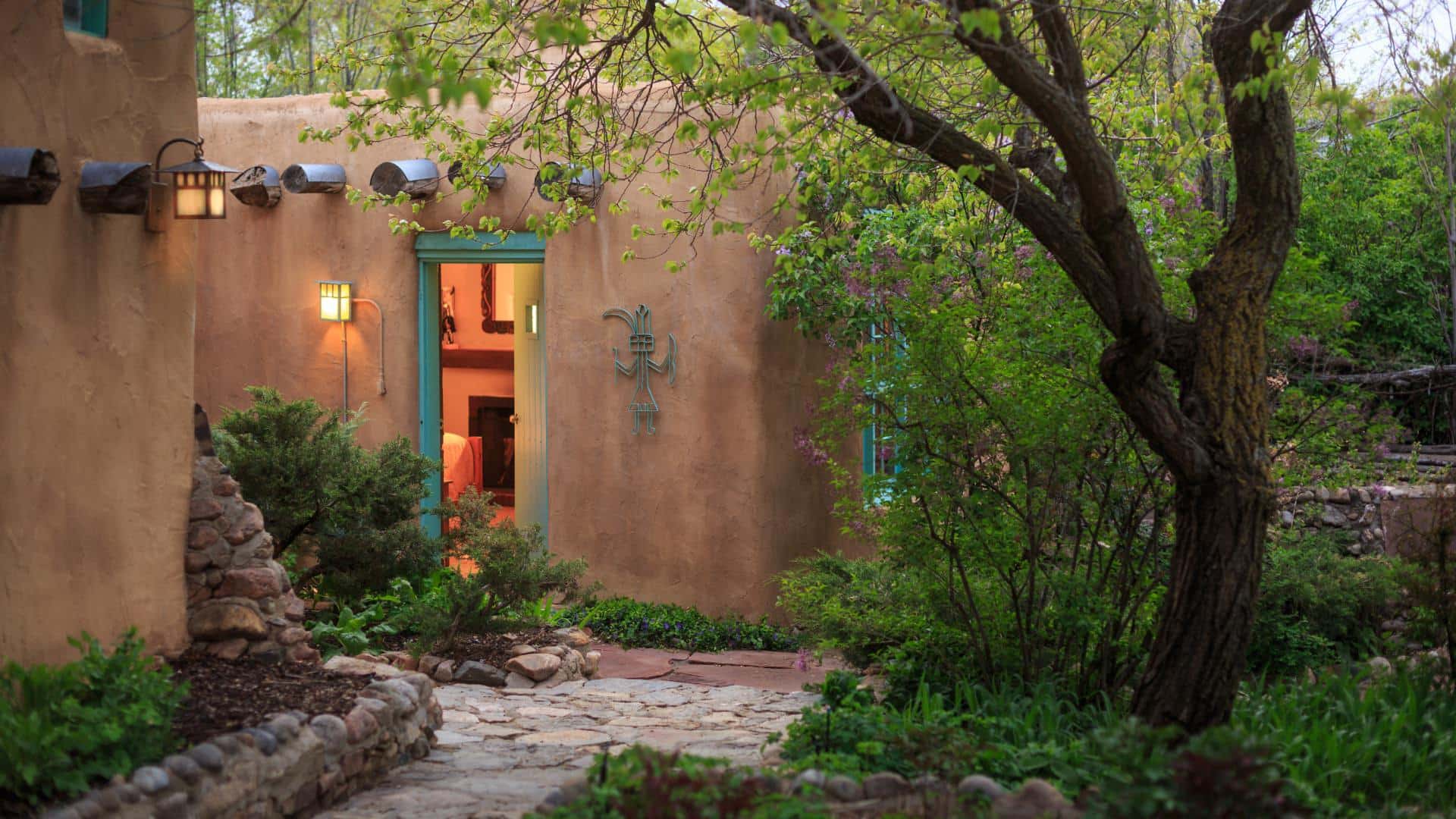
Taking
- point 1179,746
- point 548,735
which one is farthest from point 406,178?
point 1179,746

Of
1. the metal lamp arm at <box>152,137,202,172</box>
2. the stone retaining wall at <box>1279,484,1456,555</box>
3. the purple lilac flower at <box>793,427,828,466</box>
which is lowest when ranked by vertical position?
the stone retaining wall at <box>1279,484,1456,555</box>

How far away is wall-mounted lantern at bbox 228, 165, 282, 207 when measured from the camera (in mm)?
10023

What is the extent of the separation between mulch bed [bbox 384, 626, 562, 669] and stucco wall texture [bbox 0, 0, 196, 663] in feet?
7.18

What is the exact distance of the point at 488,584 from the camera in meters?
7.85

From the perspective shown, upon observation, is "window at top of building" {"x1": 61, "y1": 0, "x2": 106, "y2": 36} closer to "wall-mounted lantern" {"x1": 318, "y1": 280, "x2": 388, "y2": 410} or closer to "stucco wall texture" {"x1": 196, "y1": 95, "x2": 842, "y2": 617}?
"stucco wall texture" {"x1": 196, "y1": 95, "x2": 842, "y2": 617}

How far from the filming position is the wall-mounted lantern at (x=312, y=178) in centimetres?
981

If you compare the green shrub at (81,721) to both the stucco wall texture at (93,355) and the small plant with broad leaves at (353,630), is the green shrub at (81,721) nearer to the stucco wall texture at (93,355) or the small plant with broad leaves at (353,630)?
the stucco wall texture at (93,355)

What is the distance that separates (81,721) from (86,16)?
124 inches

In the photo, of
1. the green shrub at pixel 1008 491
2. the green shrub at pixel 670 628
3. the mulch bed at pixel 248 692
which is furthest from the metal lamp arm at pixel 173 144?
the green shrub at pixel 670 628

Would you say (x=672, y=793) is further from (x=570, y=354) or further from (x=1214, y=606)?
(x=570, y=354)

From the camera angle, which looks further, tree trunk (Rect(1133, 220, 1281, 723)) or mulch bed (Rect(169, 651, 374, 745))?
mulch bed (Rect(169, 651, 374, 745))

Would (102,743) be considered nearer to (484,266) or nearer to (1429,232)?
(484,266)

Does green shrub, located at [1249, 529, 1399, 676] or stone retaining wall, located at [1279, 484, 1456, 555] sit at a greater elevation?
stone retaining wall, located at [1279, 484, 1456, 555]

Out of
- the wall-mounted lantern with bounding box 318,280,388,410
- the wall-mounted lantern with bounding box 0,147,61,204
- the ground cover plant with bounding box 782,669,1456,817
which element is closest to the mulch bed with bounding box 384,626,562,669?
the wall-mounted lantern with bounding box 318,280,388,410
